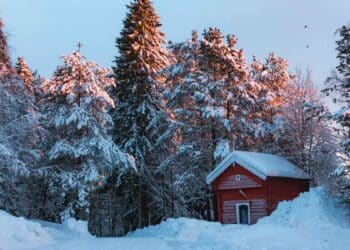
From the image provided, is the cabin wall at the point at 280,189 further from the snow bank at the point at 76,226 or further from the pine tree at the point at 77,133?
the snow bank at the point at 76,226

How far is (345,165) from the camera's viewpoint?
68.8 ft

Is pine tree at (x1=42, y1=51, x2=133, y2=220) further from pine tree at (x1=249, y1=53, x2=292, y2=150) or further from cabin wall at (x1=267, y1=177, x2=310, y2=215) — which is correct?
pine tree at (x1=249, y1=53, x2=292, y2=150)

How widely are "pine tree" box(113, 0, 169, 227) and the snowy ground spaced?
8.96 meters

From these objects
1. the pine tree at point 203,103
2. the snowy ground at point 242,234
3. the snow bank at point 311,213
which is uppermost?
the pine tree at point 203,103

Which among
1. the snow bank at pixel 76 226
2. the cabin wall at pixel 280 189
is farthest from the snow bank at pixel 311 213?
the snow bank at pixel 76 226

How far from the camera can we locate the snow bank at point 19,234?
17070 millimetres

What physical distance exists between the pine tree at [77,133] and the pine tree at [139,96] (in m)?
2.10

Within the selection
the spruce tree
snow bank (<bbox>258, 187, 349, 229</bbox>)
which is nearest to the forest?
the spruce tree

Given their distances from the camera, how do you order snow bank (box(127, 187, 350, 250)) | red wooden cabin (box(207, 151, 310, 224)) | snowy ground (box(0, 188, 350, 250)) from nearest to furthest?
snow bank (box(127, 187, 350, 250))
snowy ground (box(0, 188, 350, 250))
red wooden cabin (box(207, 151, 310, 224))

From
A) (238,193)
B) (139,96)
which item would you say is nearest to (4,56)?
(139,96)

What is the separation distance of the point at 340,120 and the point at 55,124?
15.8 metres

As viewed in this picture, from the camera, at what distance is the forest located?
2759 cm

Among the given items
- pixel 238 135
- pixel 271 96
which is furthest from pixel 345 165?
pixel 271 96

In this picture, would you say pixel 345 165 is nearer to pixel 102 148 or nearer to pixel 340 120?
pixel 340 120
